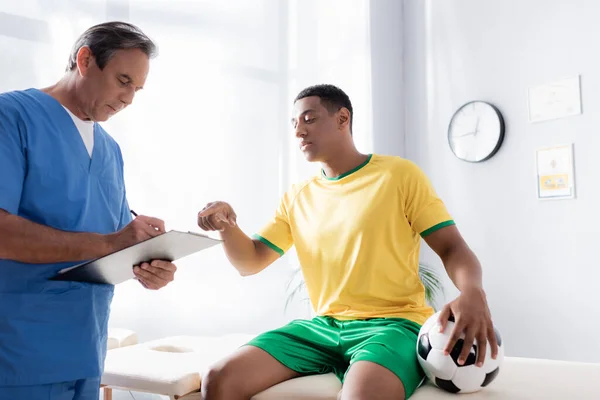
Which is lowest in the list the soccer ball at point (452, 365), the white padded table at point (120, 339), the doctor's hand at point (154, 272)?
the white padded table at point (120, 339)

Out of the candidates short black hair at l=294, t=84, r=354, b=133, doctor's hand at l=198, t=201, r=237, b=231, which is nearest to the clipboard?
doctor's hand at l=198, t=201, r=237, b=231

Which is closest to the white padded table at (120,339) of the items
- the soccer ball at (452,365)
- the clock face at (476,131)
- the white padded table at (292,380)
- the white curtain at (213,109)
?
the white padded table at (292,380)

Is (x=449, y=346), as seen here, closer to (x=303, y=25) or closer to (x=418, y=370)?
(x=418, y=370)

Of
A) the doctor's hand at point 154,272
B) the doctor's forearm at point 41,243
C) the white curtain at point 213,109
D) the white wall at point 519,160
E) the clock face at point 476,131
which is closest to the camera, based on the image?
the doctor's forearm at point 41,243

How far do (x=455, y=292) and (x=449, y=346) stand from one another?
194 cm

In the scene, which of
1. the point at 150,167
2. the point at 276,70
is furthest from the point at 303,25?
the point at 150,167

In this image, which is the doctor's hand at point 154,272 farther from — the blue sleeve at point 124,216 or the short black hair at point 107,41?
the short black hair at point 107,41

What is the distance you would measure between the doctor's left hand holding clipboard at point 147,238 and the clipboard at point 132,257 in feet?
0.05

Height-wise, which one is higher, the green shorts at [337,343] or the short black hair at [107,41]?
the short black hair at [107,41]

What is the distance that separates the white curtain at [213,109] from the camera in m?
2.57

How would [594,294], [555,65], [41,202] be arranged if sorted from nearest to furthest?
[41,202] → [594,294] → [555,65]

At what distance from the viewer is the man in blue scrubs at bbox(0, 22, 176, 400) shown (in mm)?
1173

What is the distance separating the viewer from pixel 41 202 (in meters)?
1.23

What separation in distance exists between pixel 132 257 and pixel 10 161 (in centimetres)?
31
